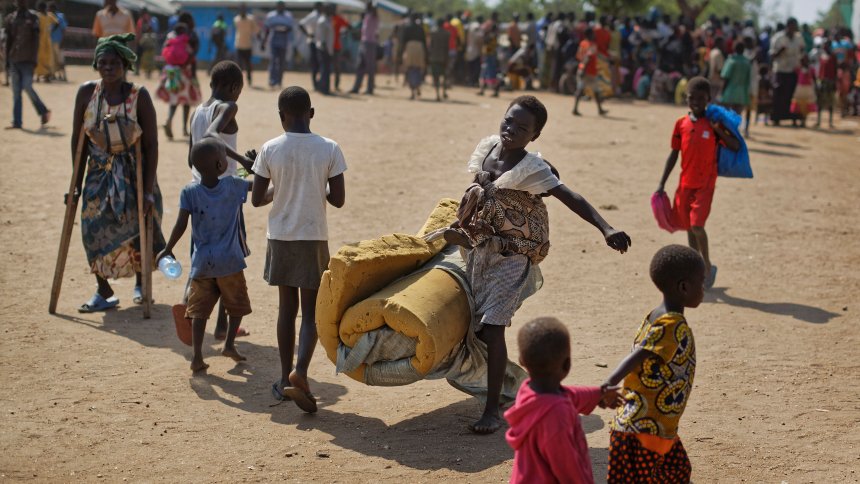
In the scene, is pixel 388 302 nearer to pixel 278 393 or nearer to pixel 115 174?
pixel 278 393

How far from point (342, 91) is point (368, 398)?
698 inches

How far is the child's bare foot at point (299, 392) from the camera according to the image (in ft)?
17.6

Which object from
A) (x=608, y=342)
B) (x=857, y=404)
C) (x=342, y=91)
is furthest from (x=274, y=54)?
(x=857, y=404)

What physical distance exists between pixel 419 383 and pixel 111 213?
2721 mm

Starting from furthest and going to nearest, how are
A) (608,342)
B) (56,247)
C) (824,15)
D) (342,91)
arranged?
(824,15)
(342,91)
(56,247)
(608,342)

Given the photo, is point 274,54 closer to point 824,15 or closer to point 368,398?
point 368,398

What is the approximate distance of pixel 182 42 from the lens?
47.2 feet

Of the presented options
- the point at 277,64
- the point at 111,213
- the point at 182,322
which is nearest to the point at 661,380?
the point at 182,322

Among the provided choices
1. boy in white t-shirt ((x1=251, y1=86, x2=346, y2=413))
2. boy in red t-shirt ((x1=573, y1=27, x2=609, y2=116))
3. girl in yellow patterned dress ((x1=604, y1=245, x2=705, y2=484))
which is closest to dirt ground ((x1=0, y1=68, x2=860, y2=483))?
boy in white t-shirt ((x1=251, y1=86, x2=346, y2=413))

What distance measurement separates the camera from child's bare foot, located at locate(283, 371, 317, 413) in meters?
5.38

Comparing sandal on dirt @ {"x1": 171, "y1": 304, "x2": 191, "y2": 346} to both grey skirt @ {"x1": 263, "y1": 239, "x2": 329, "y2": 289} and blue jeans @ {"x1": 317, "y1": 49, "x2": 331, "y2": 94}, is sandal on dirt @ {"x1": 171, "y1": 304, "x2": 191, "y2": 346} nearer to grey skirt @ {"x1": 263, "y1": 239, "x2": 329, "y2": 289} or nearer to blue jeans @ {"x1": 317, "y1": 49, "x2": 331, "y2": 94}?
grey skirt @ {"x1": 263, "y1": 239, "x2": 329, "y2": 289}

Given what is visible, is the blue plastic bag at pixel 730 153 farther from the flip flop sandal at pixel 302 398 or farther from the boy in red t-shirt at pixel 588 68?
the boy in red t-shirt at pixel 588 68

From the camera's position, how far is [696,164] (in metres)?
8.30

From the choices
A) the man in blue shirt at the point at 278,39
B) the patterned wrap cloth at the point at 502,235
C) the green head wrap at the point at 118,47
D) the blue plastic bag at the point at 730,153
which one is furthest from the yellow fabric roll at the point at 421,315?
the man in blue shirt at the point at 278,39
